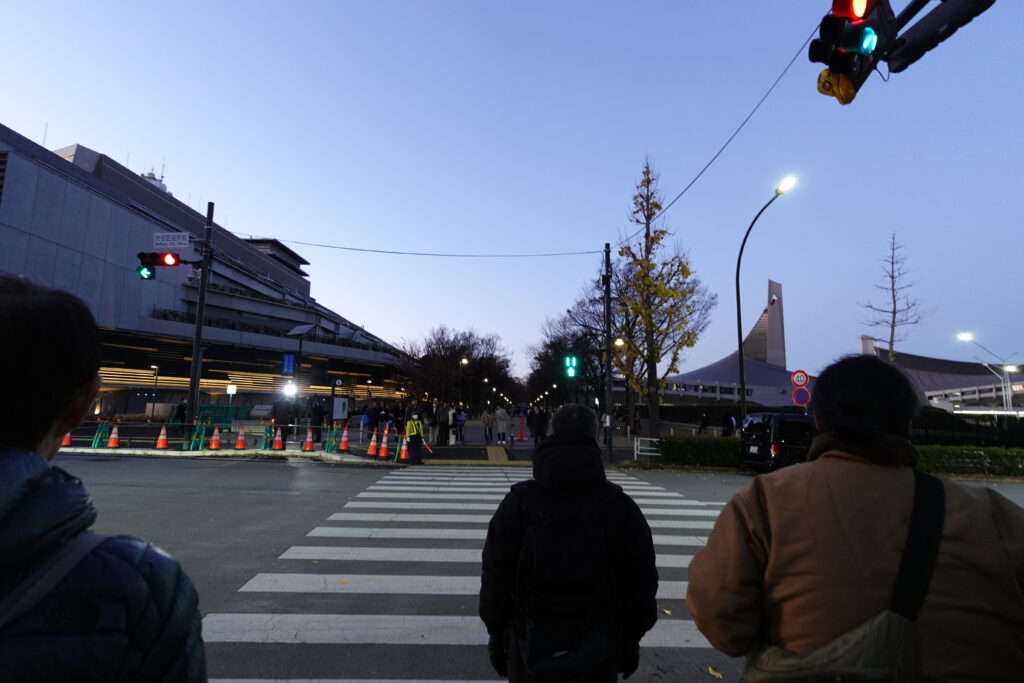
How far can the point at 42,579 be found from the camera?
3.00ft

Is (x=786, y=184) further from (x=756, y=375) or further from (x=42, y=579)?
(x=756, y=375)

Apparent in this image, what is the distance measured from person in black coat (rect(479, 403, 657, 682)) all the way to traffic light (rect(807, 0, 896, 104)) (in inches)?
155

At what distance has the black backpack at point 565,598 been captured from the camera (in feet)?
7.13

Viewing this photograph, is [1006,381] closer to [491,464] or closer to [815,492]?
[491,464]

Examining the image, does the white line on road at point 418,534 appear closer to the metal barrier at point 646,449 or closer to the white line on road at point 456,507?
the white line on road at point 456,507

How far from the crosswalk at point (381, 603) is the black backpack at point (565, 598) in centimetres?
170

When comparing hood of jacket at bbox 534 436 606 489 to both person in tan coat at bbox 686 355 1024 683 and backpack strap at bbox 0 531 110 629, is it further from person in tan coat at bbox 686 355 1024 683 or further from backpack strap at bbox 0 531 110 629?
backpack strap at bbox 0 531 110 629

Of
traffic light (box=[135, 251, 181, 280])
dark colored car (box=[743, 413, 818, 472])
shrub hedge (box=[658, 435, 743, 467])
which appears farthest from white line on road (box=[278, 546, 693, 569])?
traffic light (box=[135, 251, 181, 280])

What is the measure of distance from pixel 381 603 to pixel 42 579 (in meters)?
4.33

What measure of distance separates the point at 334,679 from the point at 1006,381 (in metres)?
50.2

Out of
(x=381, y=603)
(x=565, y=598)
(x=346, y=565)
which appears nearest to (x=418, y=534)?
(x=346, y=565)

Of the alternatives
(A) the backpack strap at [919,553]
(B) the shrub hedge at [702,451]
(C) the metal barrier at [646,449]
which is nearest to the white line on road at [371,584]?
(A) the backpack strap at [919,553]

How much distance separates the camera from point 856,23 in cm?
414

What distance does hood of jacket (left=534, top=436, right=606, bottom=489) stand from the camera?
2359 millimetres
